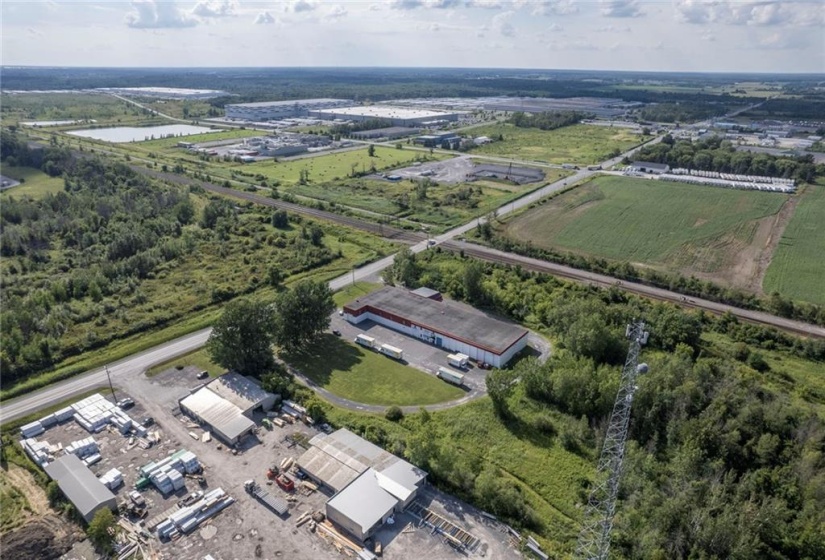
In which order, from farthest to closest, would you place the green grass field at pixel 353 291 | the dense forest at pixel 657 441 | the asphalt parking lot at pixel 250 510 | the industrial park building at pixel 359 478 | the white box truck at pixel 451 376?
the green grass field at pixel 353 291, the white box truck at pixel 451 376, the industrial park building at pixel 359 478, the asphalt parking lot at pixel 250 510, the dense forest at pixel 657 441

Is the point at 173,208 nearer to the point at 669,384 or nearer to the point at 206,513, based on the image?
the point at 206,513

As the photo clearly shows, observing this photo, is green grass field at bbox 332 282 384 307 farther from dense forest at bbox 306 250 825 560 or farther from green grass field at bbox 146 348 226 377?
dense forest at bbox 306 250 825 560

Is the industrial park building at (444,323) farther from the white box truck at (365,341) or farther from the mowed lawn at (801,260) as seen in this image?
the mowed lawn at (801,260)

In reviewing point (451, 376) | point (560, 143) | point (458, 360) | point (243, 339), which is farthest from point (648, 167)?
point (243, 339)

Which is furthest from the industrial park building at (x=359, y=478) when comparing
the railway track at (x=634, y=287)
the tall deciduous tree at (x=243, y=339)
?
the railway track at (x=634, y=287)

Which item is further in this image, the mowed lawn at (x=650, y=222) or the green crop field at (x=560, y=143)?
the green crop field at (x=560, y=143)

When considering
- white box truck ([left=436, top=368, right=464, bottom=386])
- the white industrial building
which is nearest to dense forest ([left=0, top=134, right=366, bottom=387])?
the white industrial building

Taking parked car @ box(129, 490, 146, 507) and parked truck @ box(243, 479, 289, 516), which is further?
parked car @ box(129, 490, 146, 507)
